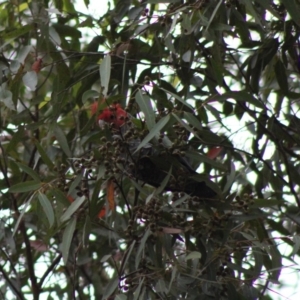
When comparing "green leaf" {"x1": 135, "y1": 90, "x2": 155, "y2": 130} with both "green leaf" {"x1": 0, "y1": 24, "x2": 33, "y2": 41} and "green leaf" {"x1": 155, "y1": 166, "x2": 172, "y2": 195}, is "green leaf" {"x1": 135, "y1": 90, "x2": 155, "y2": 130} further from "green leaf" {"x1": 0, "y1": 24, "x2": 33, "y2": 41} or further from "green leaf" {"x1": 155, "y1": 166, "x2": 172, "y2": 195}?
"green leaf" {"x1": 0, "y1": 24, "x2": 33, "y2": 41}

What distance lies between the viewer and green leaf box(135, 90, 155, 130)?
184 cm

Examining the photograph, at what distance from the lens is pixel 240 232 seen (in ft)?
6.77

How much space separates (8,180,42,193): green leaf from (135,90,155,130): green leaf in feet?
1.12

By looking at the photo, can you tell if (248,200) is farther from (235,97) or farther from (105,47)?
(105,47)

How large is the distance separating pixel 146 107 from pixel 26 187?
0.38m

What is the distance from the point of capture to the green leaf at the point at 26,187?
195cm

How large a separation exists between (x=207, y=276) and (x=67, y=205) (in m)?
0.41

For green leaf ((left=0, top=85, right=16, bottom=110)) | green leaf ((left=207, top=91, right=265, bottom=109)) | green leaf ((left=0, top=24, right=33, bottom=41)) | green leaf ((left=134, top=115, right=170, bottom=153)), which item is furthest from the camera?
green leaf ((left=0, top=24, right=33, bottom=41))

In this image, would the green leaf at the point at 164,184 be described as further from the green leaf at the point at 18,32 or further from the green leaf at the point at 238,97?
the green leaf at the point at 18,32

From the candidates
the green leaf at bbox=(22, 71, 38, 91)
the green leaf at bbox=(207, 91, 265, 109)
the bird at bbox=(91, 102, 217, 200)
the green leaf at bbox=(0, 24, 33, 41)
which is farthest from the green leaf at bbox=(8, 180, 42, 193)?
the green leaf at bbox=(0, 24, 33, 41)

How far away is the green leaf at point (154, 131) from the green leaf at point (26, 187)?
32 cm

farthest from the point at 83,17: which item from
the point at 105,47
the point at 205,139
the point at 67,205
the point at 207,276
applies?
the point at 207,276

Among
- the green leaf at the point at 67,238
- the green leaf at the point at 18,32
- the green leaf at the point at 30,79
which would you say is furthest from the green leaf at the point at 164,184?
the green leaf at the point at 18,32

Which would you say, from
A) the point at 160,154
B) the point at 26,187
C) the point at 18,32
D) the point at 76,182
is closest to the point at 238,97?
the point at 160,154
